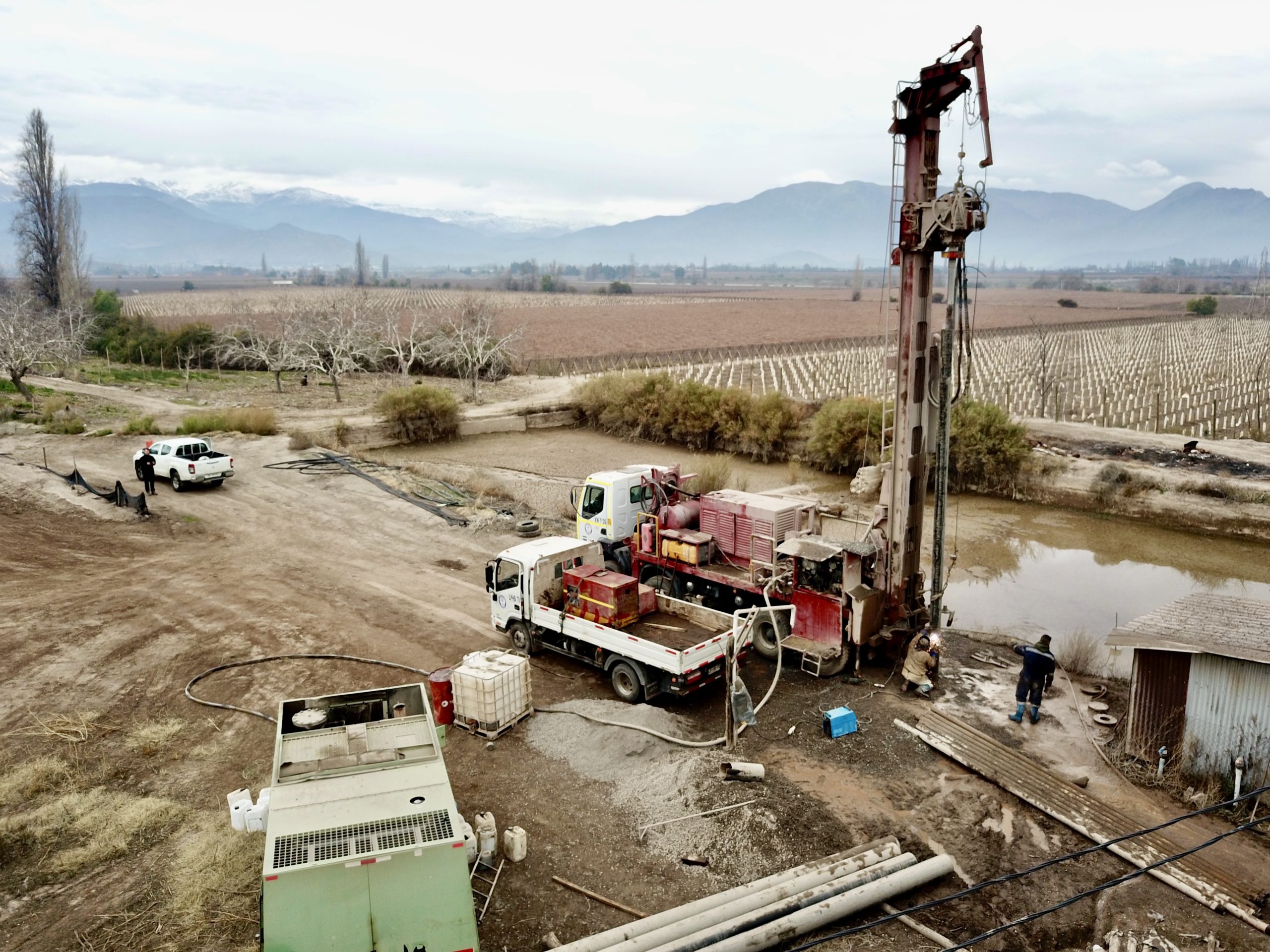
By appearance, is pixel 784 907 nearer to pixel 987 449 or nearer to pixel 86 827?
pixel 86 827

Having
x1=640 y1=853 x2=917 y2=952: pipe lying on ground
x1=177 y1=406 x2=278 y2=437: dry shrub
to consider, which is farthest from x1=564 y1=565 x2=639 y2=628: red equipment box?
x1=177 y1=406 x2=278 y2=437: dry shrub

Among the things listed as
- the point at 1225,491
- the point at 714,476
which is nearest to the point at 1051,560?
the point at 1225,491

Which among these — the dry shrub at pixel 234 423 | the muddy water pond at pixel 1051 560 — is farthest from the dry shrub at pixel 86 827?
the dry shrub at pixel 234 423

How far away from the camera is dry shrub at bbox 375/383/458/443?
42438 mm

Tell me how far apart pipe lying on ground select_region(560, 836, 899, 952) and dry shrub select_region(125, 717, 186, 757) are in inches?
312

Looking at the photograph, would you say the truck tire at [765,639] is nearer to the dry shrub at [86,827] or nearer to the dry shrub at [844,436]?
the dry shrub at [86,827]

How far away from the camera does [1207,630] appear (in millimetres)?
11516

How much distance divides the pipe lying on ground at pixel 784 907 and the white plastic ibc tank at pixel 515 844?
2229 millimetres

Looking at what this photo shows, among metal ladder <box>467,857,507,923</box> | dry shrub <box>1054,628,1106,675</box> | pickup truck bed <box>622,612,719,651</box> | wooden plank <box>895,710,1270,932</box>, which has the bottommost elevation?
dry shrub <box>1054,628,1106,675</box>

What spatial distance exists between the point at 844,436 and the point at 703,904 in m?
27.7

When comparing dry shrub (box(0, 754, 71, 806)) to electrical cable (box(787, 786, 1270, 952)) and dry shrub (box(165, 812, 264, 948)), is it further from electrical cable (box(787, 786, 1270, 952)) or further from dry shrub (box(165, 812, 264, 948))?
electrical cable (box(787, 786, 1270, 952))

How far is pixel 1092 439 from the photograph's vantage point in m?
35.3

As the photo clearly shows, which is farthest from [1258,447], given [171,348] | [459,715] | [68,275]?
[68,275]

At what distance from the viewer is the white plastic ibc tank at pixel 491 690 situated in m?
12.9
